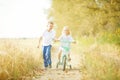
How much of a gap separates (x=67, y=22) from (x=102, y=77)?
2.74 feet

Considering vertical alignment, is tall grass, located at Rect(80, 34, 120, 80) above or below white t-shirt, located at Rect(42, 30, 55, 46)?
below

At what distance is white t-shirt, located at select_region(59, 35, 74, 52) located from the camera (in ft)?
12.6

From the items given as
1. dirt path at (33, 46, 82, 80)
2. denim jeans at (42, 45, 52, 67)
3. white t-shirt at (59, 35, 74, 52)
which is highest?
white t-shirt at (59, 35, 74, 52)

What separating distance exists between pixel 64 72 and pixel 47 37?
0.51 meters

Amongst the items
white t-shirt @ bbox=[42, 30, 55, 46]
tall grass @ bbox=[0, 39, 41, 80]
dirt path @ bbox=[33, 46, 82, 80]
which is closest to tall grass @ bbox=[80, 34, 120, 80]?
dirt path @ bbox=[33, 46, 82, 80]

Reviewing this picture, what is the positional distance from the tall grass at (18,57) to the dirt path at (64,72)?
15 centimetres

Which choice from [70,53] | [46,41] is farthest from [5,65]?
[70,53]

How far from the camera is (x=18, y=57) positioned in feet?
12.4

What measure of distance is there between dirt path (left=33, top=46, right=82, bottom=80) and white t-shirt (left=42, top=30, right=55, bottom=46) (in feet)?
0.61

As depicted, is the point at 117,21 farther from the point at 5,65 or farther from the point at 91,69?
the point at 5,65

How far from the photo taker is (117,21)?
3898 mm

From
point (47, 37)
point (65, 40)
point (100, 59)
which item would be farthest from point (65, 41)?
point (100, 59)

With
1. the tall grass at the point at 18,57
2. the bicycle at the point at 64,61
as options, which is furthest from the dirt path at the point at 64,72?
the tall grass at the point at 18,57

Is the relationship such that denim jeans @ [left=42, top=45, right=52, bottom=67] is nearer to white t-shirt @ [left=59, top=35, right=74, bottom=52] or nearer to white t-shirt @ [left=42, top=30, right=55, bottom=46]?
white t-shirt @ [left=42, top=30, right=55, bottom=46]
